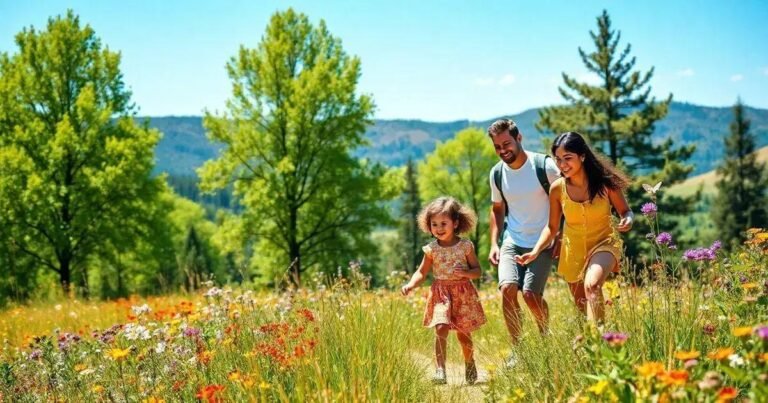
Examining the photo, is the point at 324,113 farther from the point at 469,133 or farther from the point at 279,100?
the point at 469,133

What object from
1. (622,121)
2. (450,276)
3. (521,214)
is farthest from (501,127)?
(622,121)

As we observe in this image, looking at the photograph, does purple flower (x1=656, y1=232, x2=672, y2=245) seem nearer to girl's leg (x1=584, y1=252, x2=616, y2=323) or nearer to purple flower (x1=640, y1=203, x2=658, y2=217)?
purple flower (x1=640, y1=203, x2=658, y2=217)

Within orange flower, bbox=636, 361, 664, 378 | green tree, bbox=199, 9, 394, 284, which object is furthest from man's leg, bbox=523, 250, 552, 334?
green tree, bbox=199, 9, 394, 284

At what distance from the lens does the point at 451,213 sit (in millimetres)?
5625

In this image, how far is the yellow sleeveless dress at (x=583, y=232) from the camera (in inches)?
189

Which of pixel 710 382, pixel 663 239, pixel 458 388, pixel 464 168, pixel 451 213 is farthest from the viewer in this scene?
pixel 464 168

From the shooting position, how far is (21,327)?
28.0 ft

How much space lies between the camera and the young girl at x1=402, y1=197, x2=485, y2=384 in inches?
211

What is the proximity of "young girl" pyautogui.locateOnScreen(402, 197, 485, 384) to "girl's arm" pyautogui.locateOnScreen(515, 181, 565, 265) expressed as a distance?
0.52 metres

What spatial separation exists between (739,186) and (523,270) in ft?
146

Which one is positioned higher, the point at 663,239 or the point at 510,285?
the point at 663,239

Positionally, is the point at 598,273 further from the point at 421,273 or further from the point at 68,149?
the point at 68,149

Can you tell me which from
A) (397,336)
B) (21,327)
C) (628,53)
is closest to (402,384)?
(397,336)

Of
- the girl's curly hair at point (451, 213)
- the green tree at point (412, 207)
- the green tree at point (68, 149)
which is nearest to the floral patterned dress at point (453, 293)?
the girl's curly hair at point (451, 213)
